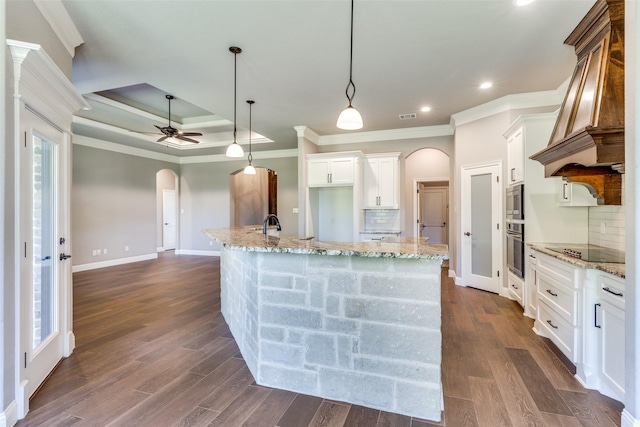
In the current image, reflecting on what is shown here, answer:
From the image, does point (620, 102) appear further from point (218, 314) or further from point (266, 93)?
point (218, 314)

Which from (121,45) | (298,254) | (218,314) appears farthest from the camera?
(218,314)

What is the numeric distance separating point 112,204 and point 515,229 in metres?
7.83

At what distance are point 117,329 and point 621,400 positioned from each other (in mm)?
4326

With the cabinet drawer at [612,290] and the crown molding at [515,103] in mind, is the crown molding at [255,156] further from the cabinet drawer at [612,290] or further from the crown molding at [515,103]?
the cabinet drawer at [612,290]

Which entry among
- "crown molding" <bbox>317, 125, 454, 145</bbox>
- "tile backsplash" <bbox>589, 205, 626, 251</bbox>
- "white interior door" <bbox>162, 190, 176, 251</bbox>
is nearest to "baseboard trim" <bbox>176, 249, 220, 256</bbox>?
"white interior door" <bbox>162, 190, 176, 251</bbox>

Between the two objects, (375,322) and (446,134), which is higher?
(446,134)

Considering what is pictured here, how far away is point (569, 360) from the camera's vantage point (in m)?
2.63

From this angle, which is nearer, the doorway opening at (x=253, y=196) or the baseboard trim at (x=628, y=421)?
the baseboard trim at (x=628, y=421)

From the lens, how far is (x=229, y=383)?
2322 millimetres

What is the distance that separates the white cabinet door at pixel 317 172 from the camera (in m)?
5.95

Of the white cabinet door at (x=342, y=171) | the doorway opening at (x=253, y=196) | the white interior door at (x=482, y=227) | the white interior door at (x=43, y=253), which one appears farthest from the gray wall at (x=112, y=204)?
the white interior door at (x=482, y=227)

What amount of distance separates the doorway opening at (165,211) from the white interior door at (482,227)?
8173 mm

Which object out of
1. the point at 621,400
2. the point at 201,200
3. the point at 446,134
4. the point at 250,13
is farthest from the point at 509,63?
the point at 201,200

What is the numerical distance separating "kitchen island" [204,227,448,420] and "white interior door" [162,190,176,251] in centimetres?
857
